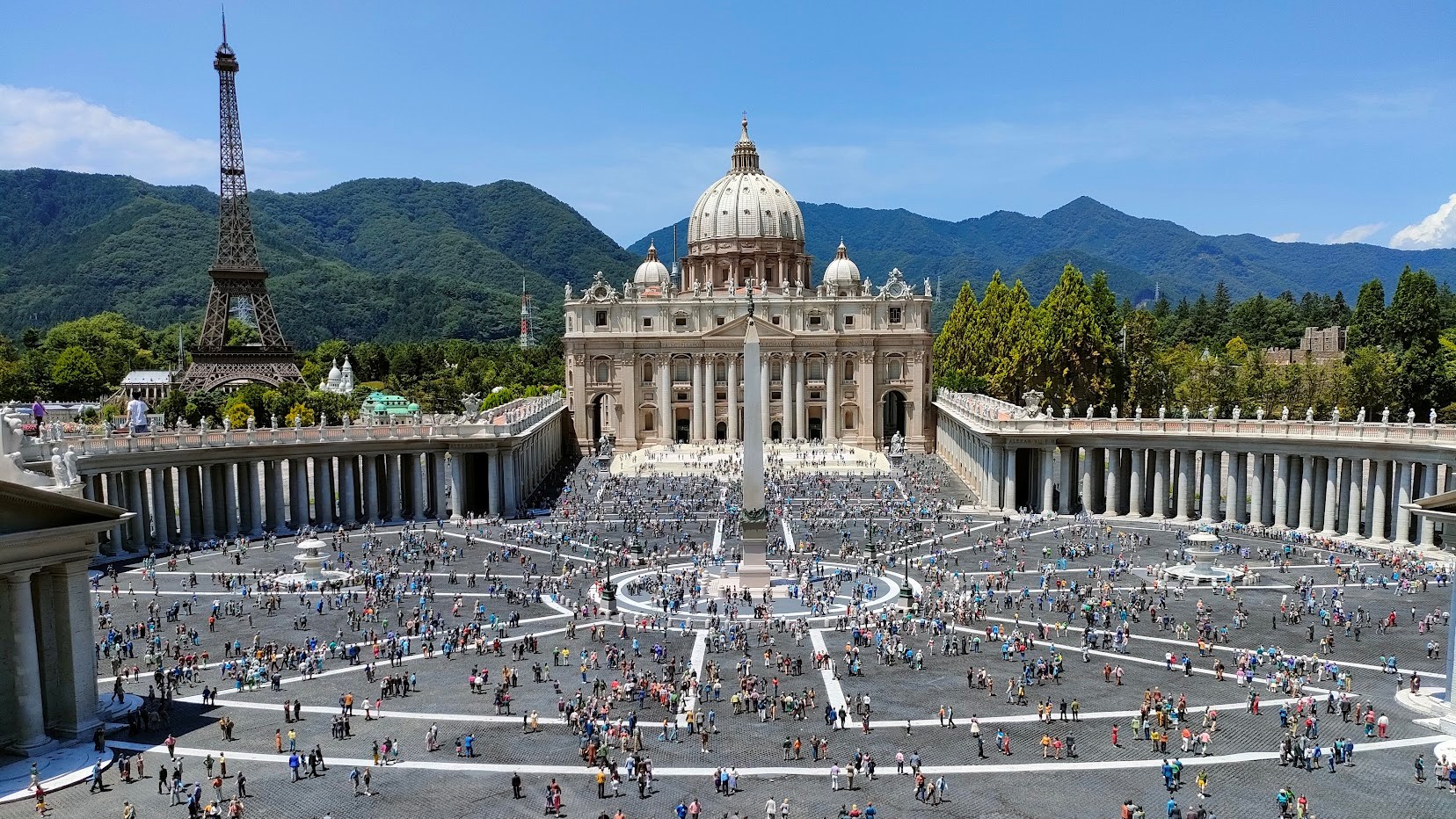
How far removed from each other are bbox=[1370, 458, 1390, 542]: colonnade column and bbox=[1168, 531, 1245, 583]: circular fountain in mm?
11553

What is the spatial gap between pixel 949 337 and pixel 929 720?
108583 mm

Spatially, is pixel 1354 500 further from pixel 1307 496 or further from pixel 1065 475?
pixel 1065 475

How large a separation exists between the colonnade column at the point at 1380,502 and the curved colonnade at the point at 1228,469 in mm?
57

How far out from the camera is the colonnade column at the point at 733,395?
113488 mm

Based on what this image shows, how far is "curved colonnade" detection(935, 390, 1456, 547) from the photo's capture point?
5947 centimetres

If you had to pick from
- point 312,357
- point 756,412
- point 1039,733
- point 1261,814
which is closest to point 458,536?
point 756,412

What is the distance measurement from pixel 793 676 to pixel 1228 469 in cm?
4529

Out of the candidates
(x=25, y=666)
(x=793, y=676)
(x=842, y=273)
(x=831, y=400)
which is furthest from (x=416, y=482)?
(x=842, y=273)

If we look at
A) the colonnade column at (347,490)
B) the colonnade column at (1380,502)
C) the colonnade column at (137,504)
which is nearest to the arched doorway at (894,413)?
the colonnade column at (1380,502)

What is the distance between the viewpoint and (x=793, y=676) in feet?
121

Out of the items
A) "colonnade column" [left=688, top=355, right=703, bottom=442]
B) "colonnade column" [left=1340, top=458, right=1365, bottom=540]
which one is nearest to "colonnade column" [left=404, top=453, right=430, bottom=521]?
"colonnade column" [left=688, top=355, right=703, bottom=442]

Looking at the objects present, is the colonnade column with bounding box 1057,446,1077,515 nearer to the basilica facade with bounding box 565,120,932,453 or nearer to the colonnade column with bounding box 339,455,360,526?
the basilica facade with bounding box 565,120,932,453

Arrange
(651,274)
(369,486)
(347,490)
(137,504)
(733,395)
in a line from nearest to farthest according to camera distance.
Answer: (137,504) < (369,486) < (347,490) < (733,395) < (651,274)

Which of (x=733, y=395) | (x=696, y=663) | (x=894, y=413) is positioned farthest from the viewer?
(x=894, y=413)
